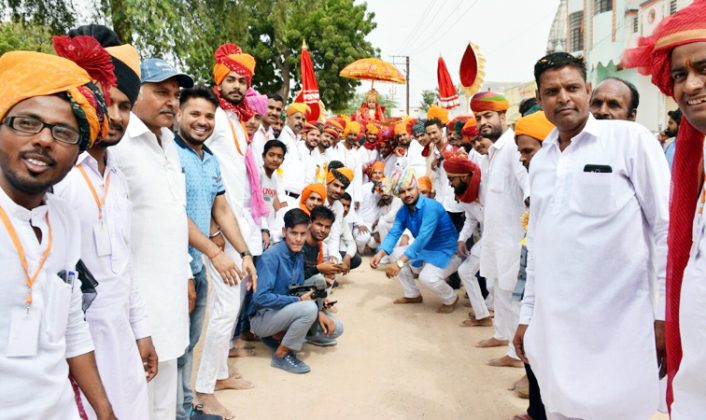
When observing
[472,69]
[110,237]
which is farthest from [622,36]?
[110,237]

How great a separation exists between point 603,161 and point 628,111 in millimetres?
1587

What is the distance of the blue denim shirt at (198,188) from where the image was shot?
317 cm

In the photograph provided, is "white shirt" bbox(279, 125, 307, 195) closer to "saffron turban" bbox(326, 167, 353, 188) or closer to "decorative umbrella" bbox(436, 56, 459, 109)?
"saffron turban" bbox(326, 167, 353, 188)

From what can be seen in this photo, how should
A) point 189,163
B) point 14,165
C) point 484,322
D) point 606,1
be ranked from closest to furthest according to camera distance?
1. point 14,165
2. point 189,163
3. point 484,322
4. point 606,1

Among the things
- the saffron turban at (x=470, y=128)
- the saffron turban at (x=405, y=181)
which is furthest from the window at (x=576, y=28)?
the saffron turban at (x=405, y=181)

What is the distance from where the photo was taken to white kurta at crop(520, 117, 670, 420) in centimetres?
216

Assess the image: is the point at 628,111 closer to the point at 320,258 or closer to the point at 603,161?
the point at 603,161

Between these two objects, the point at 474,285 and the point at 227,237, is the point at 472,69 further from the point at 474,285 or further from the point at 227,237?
the point at 227,237

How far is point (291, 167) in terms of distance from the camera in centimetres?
651

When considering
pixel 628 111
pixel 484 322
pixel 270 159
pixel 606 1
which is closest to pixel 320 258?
pixel 270 159

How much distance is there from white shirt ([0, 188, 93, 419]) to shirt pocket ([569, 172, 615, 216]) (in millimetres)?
1941

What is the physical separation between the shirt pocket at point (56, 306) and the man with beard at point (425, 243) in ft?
14.4

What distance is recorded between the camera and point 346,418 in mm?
3619

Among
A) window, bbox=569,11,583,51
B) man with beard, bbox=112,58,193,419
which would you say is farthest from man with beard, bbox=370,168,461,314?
window, bbox=569,11,583,51
